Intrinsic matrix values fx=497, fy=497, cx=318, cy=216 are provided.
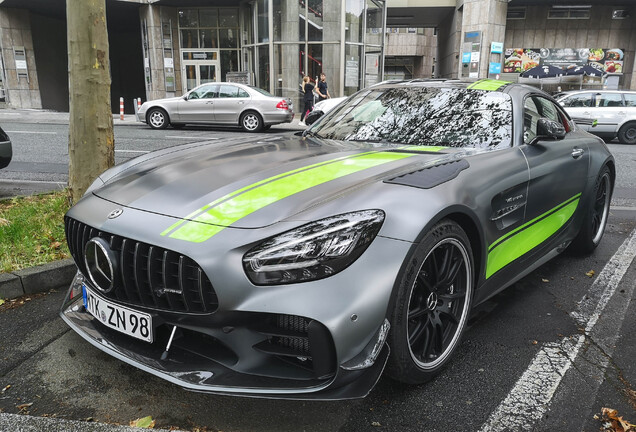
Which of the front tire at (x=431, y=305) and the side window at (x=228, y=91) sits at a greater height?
the side window at (x=228, y=91)

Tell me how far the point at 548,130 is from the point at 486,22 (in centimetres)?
2528

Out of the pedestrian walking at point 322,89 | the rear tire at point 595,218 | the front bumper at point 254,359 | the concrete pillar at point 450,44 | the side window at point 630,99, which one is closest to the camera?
the front bumper at point 254,359

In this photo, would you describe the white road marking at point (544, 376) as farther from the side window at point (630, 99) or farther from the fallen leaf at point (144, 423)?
the side window at point (630, 99)

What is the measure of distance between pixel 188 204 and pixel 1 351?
1.44 m

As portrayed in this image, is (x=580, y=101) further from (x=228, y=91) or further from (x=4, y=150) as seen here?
(x=4, y=150)

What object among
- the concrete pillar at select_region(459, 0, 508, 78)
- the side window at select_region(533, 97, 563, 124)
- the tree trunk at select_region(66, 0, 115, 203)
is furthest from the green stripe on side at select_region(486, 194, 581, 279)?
the concrete pillar at select_region(459, 0, 508, 78)

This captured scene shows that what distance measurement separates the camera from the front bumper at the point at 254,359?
1839 mm

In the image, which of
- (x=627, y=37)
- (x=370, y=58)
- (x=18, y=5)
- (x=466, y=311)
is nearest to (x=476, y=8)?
(x=370, y=58)

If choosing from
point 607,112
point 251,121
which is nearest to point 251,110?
point 251,121

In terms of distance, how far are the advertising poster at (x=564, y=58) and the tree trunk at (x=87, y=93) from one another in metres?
28.3

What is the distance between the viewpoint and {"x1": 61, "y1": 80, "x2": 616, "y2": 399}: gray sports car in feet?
6.12

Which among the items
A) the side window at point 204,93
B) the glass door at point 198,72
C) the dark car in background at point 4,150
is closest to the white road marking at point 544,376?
the dark car in background at point 4,150

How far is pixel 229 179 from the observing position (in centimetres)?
246

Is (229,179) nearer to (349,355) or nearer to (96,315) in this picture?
(96,315)
